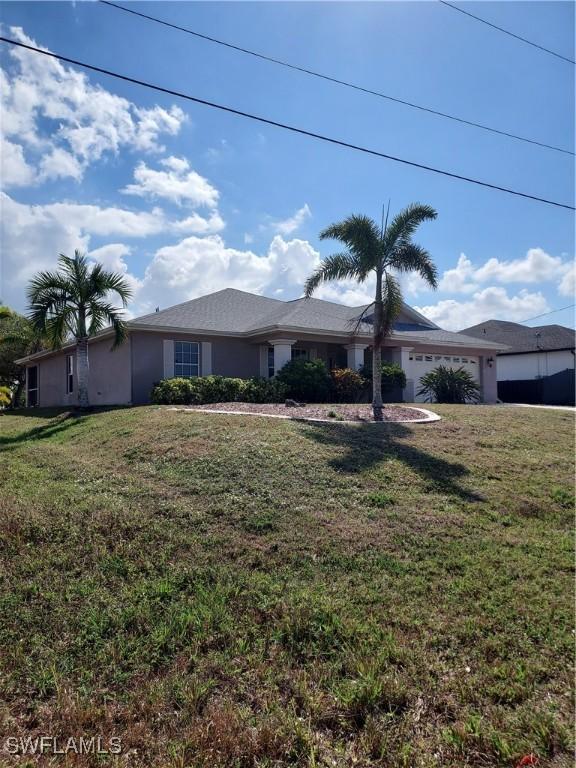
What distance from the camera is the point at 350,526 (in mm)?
5746

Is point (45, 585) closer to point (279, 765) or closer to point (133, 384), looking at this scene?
point (279, 765)

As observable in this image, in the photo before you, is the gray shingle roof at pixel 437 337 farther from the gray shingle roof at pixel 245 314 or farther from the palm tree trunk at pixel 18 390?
the palm tree trunk at pixel 18 390

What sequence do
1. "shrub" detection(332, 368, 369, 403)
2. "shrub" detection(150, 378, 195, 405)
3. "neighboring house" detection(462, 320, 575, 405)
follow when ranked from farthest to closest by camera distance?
"neighboring house" detection(462, 320, 575, 405) < "shrub" detection(332, 368, 369, 403) < "shrub" detection(150, 378, 195, 405)

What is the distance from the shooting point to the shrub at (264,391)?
16.1 m

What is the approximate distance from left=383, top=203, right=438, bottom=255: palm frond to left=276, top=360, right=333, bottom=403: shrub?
4943 millimetres

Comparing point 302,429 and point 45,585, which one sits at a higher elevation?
point 302,429

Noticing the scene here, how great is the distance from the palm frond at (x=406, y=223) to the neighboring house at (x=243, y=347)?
11.2 ft

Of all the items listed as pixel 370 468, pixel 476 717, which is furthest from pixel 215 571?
pixel 370 468

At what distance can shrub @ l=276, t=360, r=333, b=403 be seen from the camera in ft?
56.0

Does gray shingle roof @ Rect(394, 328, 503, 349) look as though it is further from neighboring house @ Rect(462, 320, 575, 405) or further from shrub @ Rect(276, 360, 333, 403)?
shrub @ Rect(276, 360, 333, 403)

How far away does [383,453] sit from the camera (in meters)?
8.84

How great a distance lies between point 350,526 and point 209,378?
10609 millimetres
